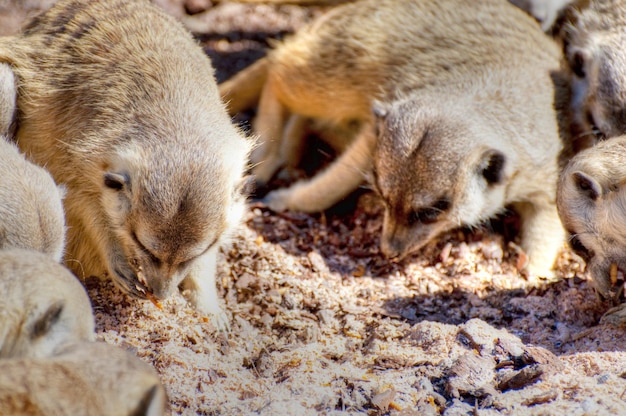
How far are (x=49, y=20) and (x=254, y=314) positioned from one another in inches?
72.8

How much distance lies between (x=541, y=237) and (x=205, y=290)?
2.05 m

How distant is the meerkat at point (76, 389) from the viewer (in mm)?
2326

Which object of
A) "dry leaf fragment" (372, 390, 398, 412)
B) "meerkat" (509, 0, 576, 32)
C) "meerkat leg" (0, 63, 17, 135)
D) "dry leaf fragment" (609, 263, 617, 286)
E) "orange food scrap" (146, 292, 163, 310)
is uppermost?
"meerkat" (509, 0, 576, 32)

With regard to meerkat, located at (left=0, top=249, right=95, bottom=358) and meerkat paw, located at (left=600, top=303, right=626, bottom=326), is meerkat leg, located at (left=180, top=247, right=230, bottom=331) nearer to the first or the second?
meerkat, located at (left=0, top=249, right=95, bottom=358)

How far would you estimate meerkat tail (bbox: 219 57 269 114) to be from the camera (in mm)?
5512

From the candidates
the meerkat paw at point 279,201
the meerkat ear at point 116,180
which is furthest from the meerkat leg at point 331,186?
the meerkat ear at point 116,180

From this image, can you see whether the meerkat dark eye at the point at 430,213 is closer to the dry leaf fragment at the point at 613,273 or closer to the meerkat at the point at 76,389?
the dry leaf fragment at the point at 613,273

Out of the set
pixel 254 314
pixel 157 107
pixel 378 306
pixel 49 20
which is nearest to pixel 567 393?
pixel 378 306

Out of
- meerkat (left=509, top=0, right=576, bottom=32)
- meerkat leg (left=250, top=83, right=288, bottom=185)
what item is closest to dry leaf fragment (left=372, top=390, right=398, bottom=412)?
meerkat leg (left=250, top=83, right=288, bottom=185)

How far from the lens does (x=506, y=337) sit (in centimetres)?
349

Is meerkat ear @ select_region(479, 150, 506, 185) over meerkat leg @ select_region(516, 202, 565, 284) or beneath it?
over

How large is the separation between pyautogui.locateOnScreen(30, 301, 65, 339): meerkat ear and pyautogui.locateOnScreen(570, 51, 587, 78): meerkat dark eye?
11.5 ft

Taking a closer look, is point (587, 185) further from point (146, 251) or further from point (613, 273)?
point (146, 251)

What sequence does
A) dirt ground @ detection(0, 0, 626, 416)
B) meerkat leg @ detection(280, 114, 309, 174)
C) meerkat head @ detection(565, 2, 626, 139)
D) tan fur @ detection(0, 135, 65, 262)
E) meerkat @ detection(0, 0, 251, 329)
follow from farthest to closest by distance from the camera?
meerkat leg @ detection(280, 114, 309, 174), meerkat head @ detection(565, 2, 626, 139), meerkat @ detection(0, 0, 251, 329), dirt ground @ detection(0, 0, 626, 416), tan fur @ detection(0, 135, 65, 262)
